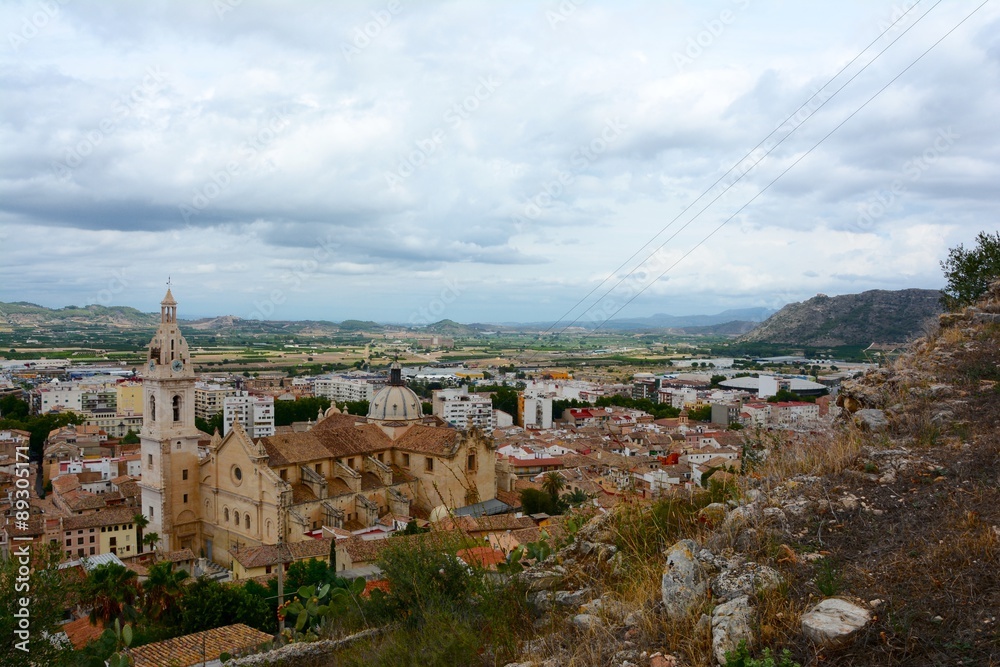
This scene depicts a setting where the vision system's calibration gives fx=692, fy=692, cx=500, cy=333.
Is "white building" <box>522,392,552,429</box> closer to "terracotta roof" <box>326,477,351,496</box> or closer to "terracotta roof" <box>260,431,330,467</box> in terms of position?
"terracotta roof" <box>326,477,351,496</box>

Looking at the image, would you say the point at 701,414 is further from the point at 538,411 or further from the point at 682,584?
the point at 682,584

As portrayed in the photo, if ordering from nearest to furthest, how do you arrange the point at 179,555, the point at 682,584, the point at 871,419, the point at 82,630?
the point at 682,584 < the point at 871,419 < the point at 82,630 < the point at 179,555

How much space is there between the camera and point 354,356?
7156 inches

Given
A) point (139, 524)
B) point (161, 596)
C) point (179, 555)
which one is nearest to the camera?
point (161, 596)

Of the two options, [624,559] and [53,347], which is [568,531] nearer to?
[624,559]

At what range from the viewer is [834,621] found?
4.23 meters

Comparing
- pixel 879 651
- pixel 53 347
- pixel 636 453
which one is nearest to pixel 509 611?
pixel 879 651

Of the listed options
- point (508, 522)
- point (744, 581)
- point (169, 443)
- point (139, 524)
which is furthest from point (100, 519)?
point (744, 581)

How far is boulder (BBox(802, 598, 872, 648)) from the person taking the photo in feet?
13.5

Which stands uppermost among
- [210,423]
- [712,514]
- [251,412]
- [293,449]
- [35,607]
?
[712,514]

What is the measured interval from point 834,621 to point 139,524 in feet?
105

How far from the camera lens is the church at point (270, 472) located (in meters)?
26.5

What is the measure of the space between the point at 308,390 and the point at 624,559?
99419 millimetres

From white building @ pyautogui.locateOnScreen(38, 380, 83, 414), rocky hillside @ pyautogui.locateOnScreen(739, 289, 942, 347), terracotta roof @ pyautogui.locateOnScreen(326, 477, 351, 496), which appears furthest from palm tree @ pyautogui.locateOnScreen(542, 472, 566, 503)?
rocky hillside @ pyautogui.locateOnScreen(739, 289, 942, 347)
